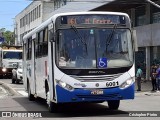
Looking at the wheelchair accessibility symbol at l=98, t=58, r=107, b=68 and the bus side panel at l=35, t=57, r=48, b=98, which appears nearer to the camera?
the wheelchair accessibility symbol at l=98, t=58, r=107, b=68

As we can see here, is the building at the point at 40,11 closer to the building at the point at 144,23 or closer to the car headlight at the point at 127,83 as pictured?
the building at the point at 144,23

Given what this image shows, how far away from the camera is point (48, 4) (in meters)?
80.7

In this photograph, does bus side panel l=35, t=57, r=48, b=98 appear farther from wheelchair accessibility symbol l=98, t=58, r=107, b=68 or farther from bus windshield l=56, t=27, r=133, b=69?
wheelchair accessibility symbol l=98, t=58, r=107, b=68

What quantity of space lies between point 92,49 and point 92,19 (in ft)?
3.34

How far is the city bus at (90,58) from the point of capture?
13.4 m

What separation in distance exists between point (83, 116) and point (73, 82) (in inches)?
44.5

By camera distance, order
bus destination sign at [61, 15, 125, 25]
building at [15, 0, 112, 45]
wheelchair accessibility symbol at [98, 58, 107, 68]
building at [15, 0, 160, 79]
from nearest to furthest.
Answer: wheelchair accessibility symbol at [98, 58, 107, 68] → bus destination sign at [61, 15, 125, 25] → building at [15, 0, 160, 79] → building at [15, 0, 112, 45]

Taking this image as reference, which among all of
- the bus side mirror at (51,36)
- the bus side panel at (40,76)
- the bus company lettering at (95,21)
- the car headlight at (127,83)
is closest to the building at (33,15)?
the bus side panel at (40,76)

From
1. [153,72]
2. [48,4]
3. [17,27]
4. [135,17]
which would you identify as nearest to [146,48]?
[135,17]

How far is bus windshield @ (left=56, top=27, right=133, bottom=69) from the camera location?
1353cm

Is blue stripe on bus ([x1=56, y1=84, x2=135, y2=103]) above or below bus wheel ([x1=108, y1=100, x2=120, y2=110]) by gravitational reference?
above

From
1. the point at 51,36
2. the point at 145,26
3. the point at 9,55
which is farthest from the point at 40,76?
the point at 9,55

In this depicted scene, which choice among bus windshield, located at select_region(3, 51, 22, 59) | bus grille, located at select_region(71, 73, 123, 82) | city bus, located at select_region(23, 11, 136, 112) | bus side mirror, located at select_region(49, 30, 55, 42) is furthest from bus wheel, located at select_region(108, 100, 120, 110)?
bus windshield, located at select_region(3, 51, 22, 59)

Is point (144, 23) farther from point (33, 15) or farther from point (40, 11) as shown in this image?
point (33, 15)
